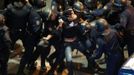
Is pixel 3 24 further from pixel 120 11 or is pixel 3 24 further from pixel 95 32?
pixel 120 11

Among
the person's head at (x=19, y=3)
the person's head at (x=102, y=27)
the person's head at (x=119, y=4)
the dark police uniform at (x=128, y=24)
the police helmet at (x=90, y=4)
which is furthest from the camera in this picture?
the police helmet at (x=90, y=4)

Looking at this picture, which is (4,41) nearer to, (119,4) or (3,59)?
(3,59)

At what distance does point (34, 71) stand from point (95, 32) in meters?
1.80

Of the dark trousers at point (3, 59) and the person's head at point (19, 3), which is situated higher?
the person's head at point (19, 3)

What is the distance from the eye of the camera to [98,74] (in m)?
9.98

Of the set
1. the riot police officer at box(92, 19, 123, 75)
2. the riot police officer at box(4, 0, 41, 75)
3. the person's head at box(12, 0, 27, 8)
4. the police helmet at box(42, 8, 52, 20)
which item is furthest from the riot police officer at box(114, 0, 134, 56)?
the person's head at box(12, 0, 27, 8)

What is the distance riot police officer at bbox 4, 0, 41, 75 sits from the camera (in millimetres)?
9484

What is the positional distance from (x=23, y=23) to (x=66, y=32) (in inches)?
46.6

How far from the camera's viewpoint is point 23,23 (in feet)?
31.8

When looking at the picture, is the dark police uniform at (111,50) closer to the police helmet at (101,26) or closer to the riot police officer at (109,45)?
the riot police officer at (109,45)

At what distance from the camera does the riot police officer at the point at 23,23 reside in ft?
31.1

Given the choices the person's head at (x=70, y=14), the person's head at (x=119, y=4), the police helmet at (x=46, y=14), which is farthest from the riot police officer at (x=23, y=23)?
the person's head at (x=119, y=4)

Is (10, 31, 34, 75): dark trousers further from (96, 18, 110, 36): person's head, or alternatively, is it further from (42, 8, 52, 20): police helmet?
(96, 18, 110, 36): person's head

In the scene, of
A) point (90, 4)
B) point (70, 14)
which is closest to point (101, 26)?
point (70, 14)
